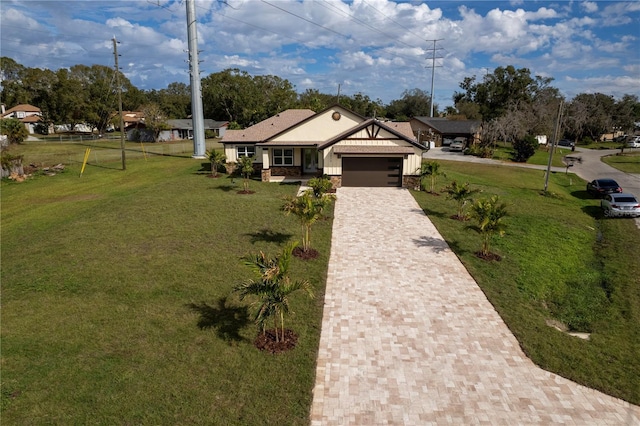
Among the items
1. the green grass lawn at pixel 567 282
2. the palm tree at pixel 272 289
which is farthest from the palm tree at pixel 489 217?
the palm tree at pixel 272 289

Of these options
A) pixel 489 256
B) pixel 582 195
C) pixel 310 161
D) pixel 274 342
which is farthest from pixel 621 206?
pixel 274 342

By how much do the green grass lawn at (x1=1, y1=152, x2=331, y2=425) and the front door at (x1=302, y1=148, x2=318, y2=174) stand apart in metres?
11.1

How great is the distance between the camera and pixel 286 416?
749cm

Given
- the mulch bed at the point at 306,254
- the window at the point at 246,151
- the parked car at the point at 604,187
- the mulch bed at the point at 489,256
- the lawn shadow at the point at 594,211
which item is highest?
the window at the point at 246,151

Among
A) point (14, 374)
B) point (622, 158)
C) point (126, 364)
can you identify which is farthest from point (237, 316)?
point (622, 158)

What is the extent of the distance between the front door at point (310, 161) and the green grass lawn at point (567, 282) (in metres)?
9.66

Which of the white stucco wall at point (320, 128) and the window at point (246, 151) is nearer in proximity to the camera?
the white stucco wall at point (320, 128)

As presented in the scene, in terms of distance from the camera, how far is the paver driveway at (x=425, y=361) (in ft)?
25.3

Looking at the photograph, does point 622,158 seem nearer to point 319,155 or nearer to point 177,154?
point 319,155

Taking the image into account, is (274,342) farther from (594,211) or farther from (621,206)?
(594,211)

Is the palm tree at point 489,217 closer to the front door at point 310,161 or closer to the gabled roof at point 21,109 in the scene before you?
the front door at point 310,161

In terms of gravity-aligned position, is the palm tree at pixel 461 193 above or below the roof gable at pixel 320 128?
below

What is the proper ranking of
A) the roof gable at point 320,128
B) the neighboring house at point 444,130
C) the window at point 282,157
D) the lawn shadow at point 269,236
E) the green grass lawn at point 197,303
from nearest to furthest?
the green grass lawn at point 197,303, the lawn shadow at point 269,236, the roof gable at point 320,128, the window at point 282,157, the neighboring house at point 444,130

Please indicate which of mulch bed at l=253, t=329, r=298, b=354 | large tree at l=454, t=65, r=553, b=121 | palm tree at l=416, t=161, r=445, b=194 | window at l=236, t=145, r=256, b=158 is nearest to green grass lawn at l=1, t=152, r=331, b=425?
mulch bed at l=253, t=329, r=298, b=354
